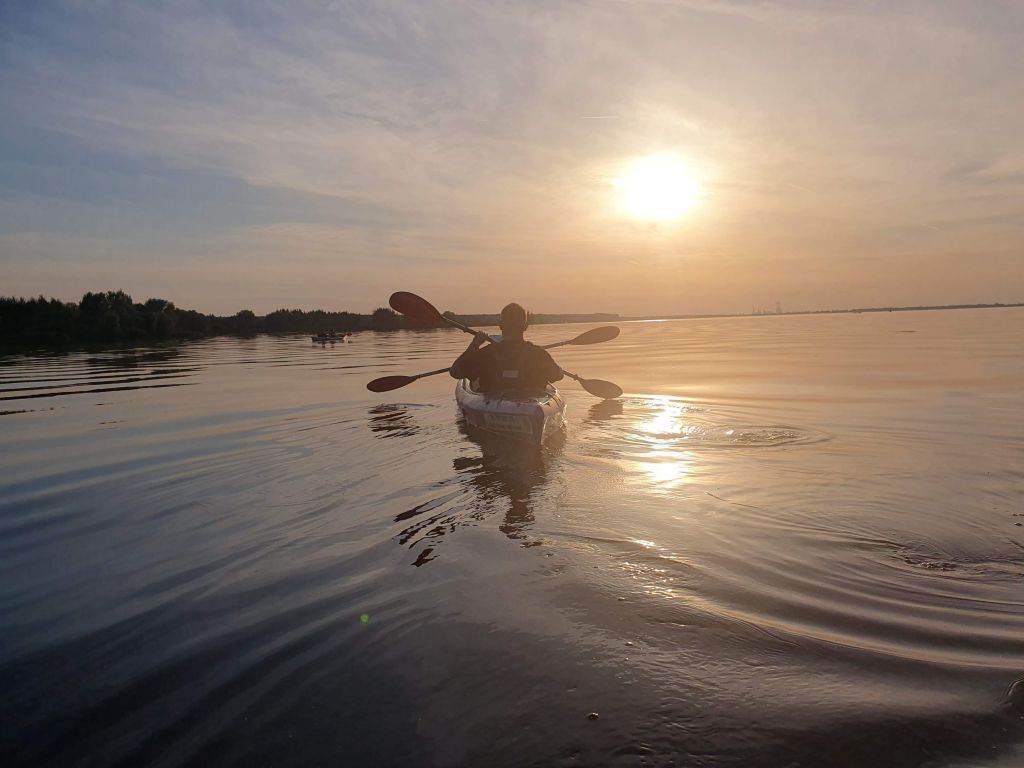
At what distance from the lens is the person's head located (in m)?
12.6

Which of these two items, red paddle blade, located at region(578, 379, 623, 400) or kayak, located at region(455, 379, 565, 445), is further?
red paddle blade, located at region(578, 379, 623, 400)

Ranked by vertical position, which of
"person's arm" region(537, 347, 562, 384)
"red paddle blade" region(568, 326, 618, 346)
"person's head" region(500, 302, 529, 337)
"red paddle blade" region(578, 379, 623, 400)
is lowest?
"red paddle blade" region(578, 379, 623, 400)

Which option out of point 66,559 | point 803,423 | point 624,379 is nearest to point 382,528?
point 66,559

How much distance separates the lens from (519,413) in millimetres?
10938

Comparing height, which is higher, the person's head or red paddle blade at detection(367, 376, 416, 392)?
the person's head

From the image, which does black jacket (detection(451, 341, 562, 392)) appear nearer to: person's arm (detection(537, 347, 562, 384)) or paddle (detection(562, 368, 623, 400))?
person's arm (detection(537, 347, 562, 384))

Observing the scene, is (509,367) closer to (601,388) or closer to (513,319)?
(513,319)

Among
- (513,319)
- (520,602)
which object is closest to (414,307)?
(513,319)

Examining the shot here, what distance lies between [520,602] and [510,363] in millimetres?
8214

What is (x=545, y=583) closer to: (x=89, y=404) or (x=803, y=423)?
(x=803, y=423)

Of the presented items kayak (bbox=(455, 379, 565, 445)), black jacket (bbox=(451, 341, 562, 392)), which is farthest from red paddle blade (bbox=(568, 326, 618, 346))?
kayak (bbox=(455, 379, 565, 445))

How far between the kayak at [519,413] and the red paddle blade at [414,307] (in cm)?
372

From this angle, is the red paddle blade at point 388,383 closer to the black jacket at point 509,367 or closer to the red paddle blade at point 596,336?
the black jacket at point 509,367

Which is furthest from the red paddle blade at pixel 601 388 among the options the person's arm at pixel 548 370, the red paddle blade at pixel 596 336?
the person's arm at pixel 548 370
